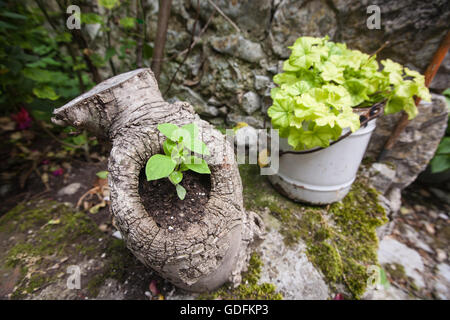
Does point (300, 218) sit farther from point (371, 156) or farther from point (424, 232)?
point (424, 232)

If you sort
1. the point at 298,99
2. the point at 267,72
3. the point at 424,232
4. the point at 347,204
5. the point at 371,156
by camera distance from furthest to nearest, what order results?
1. the point at 424,232
2. the point at 371,156
3. the point at 267,72
4. the point at 347,204
5. the point at 298,99

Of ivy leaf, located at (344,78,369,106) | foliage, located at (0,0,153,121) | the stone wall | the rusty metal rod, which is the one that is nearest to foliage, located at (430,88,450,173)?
the rusty metal rod

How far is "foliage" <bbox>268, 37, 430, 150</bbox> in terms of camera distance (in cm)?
84

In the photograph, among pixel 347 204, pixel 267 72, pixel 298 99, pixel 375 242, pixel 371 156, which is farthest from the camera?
pixel 371 156

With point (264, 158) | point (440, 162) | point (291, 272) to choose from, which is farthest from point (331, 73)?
point (440, 162)

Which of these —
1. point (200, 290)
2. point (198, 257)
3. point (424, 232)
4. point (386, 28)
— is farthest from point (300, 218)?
point (424, 232)

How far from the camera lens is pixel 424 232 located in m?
1.71

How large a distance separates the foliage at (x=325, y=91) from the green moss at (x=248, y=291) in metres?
0.64

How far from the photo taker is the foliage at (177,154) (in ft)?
1.83

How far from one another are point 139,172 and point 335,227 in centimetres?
111

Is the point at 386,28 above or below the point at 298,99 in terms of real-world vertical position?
above

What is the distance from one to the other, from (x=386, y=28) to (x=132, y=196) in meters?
1.59

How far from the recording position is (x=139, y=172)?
0.65 m

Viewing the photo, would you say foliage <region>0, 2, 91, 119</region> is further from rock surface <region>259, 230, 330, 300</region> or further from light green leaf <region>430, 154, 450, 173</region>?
light green leaf <region>430, 154, 450, 173</region>
